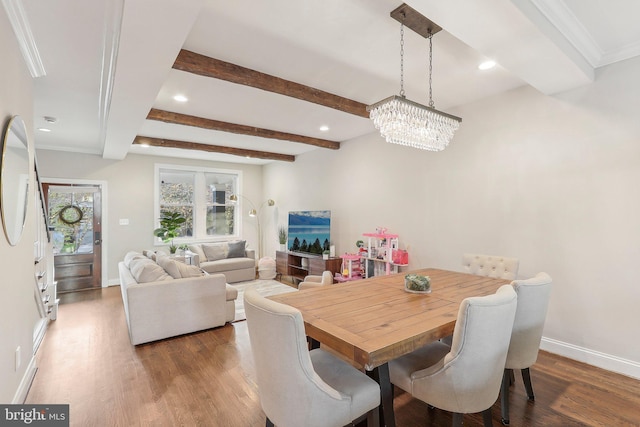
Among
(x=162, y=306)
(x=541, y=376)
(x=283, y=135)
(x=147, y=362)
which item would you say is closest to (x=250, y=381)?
(x=147, y=362)

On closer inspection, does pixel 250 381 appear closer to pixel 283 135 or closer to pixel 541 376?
pixel 541 376

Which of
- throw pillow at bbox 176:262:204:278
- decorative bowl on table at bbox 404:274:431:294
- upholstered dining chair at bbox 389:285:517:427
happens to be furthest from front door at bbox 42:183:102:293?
upholstered dining chair at bbox 389:285:517:427

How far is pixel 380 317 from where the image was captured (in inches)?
67.8

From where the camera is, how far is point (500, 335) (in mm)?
1522

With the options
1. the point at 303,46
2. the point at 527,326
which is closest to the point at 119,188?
the point at 303,46

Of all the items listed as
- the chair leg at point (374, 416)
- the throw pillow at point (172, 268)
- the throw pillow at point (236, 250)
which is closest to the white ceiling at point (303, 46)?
the throw pillow at point (172, 268)

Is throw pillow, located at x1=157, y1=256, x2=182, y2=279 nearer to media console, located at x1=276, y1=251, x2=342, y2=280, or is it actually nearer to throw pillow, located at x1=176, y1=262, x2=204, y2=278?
throw pillow, located at x1=176, y1=262, x2=204, y2=278

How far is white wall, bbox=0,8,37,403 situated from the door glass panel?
3502mm

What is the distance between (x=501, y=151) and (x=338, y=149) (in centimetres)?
282

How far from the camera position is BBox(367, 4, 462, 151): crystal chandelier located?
6.84ft

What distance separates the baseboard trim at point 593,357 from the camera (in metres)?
2.49

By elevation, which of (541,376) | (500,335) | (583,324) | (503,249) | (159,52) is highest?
(159,52)

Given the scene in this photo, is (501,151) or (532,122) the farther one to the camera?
(501,151)

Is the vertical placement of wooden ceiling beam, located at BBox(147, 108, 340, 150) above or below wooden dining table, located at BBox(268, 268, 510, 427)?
above
